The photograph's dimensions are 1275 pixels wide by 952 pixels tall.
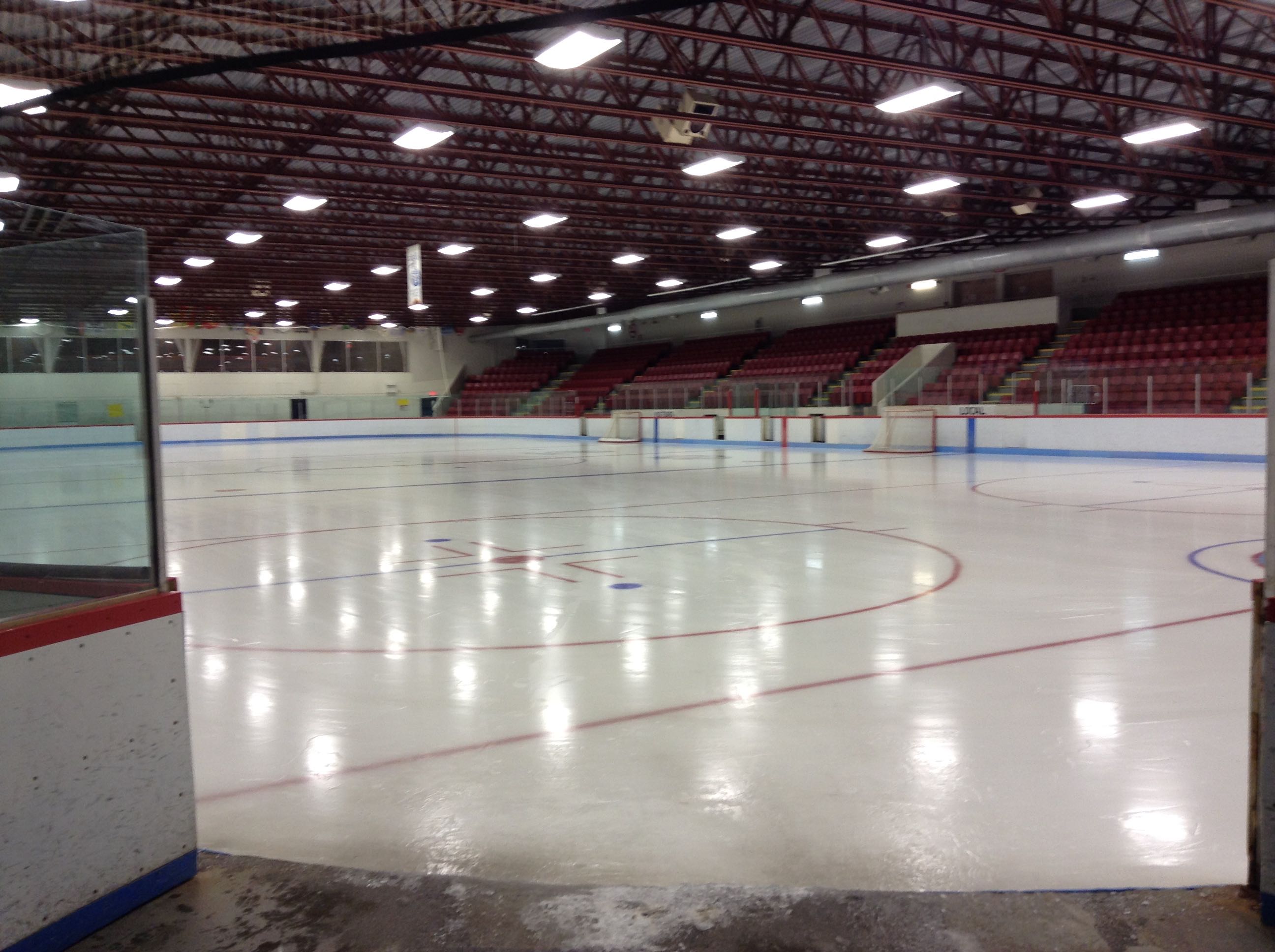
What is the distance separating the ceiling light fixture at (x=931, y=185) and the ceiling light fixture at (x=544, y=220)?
808 cm

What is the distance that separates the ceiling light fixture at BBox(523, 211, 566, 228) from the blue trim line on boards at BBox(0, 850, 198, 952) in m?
22.8

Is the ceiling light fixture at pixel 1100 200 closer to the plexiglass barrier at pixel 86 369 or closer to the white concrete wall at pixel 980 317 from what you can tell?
the white concrete wall at pixel 980 317

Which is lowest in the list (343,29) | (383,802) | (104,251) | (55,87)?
(383,802)

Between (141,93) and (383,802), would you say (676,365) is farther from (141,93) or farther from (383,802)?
(383,802)

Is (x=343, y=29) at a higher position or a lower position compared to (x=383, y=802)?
higher

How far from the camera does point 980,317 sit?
3384 cm

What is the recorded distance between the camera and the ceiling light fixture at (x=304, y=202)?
73.8 ft

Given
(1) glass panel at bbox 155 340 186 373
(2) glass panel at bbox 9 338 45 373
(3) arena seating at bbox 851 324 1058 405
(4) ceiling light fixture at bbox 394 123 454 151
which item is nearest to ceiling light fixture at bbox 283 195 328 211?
(4) ceiling light fixture at bbox 394 123 454 151

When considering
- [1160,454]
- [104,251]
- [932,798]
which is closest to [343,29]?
[104,251]

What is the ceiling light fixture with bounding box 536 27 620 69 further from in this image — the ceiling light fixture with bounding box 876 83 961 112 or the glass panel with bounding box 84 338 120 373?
the glass panel with bounding box 84 338 120 373

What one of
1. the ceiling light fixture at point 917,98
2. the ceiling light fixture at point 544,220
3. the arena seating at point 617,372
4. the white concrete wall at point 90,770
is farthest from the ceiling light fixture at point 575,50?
the arena seating at point 617,372

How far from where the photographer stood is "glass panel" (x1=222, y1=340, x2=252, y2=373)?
160 ft

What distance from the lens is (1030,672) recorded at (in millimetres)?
4902

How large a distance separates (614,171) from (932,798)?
1826 centimetres
